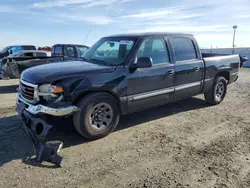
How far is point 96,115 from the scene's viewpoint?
169 inches

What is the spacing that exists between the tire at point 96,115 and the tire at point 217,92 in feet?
10.5

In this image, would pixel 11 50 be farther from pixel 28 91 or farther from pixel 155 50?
pixel 155 50

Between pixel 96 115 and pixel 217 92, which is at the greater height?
pixel 96 115

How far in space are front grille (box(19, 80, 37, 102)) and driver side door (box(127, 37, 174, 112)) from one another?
1.71 metres

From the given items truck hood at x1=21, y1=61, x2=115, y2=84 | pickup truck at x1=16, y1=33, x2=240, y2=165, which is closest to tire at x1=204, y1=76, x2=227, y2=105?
pickup truck at x1=16, y1=33, x2=240, y2=165

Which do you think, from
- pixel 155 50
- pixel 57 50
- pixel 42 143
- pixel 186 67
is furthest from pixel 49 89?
pixel 57 50

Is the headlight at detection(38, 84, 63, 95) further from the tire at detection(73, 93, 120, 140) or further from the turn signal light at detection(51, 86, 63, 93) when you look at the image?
the tire at detection(73, 93, 120, 140)

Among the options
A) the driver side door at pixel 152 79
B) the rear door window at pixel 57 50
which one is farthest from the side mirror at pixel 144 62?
the rear door window at pixel 57 50

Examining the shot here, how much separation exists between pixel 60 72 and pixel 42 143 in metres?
1.20

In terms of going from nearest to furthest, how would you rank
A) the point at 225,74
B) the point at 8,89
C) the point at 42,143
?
the point at 42,143 → the point at 225,74 → the point at 8,89

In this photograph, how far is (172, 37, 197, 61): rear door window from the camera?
546 centimetres

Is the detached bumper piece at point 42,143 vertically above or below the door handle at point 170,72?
below

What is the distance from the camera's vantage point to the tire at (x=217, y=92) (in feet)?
21.4

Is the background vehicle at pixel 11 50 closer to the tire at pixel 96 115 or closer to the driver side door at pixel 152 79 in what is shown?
the driver side door at pixel 152 79
